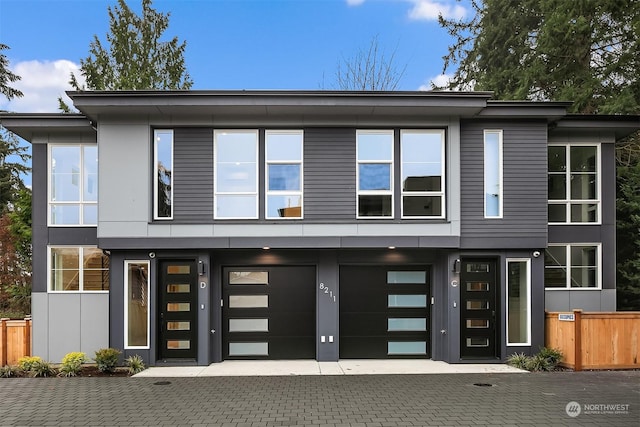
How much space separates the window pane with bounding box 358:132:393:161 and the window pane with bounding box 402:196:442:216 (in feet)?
3.45

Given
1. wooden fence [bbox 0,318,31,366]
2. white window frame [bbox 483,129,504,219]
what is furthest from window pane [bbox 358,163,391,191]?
wooden fence [bbox 0,318,31,366]

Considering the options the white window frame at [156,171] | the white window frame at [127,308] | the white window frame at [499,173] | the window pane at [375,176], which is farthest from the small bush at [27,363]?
the white window frame at [499,173]

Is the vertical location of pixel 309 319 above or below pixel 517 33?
below

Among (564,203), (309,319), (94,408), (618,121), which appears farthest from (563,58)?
(94,408)

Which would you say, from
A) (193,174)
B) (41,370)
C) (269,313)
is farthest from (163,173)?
(41,370)

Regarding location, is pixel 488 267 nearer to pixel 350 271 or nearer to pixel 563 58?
pixel 350 271

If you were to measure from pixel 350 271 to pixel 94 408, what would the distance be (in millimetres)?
5629

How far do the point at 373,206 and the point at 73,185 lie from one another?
7.07 m

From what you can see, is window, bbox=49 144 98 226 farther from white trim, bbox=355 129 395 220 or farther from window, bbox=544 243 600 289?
window, bbox=544 243 600 289

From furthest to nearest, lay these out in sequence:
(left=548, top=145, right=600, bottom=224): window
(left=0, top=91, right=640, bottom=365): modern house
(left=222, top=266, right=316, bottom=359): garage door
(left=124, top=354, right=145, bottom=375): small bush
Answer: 1. (left=548, top=145, right=600, bottom=224): window
2. (left=222, top=266, right=316, bottom=359): garage door
3. (left=0, top=91, right=640, bottom=365): modern house
4. (left=124, top=354, right=145, bottom=375): small bush

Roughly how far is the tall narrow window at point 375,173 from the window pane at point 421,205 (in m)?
0.35

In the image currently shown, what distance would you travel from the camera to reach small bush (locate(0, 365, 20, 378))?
855 centimetres

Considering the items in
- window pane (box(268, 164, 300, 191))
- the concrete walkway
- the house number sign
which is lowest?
the concrete walkway

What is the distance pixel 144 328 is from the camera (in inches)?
371
